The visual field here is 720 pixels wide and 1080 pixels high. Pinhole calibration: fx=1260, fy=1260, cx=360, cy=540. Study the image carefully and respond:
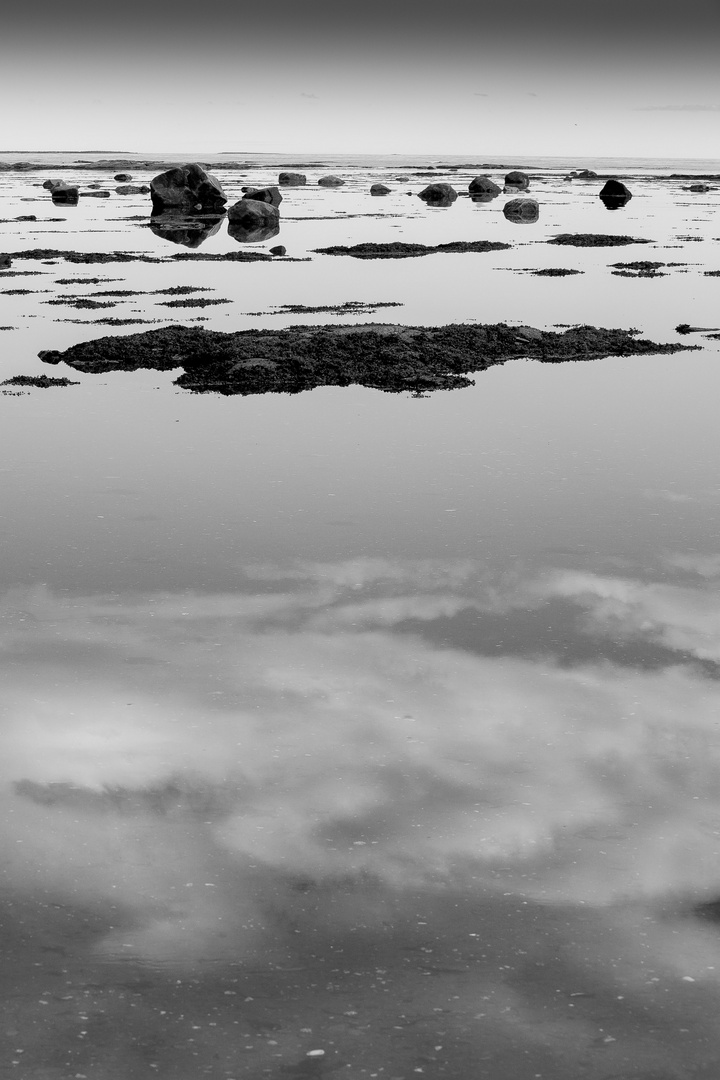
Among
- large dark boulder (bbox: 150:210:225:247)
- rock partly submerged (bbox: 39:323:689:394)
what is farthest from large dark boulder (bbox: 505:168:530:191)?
rock partly submerged (bbox: 39:323:689:394)

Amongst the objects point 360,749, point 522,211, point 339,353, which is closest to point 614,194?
point 522,211

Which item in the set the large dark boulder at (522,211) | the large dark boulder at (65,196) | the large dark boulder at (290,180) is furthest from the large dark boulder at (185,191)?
the large dark boulder at (290,180)

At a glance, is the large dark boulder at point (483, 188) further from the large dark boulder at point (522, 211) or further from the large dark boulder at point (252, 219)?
the large dark boulder at point (252, 219)

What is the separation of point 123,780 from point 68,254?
3262 cm

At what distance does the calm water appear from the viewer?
489 centimetres

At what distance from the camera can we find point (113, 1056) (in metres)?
4.65

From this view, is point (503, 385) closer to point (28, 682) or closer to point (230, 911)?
point (28, 682)

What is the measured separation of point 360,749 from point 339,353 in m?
13.6

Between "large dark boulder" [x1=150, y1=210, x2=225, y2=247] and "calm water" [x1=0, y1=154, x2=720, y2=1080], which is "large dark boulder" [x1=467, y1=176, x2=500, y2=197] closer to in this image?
"large dark boulder" [x1=150, y1=210, x2=225, y2=247]

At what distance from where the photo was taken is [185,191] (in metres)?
60.2

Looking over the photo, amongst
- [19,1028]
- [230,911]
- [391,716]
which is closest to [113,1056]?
[19,1028]

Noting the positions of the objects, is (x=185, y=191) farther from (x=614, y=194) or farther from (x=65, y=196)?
(x=614, y=194)

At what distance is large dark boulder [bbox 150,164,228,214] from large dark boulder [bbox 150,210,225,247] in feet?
1.78

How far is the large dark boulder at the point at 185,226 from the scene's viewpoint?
44888mm
